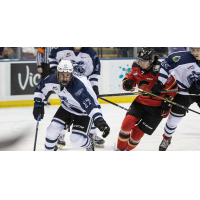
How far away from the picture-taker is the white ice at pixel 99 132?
328 cm

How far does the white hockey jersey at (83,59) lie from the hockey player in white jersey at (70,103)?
0.58 m

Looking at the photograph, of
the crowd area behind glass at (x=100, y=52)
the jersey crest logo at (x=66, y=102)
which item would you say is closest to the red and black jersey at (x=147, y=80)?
the jersey crest logo at (x=66, y=102)

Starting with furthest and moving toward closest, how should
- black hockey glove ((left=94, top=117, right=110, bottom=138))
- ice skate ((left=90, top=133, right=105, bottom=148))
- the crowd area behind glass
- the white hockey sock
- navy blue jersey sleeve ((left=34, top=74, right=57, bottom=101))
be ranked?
the crowd area behind glass → ice skate ((left=90, top=133, right=105, bottom=148)) → the white hockey sock → navy blue jersey sleeve ((left=34, top=74, right=57, bottom=101)) → black hockey glove ((left=94, top=117, right=110, bottom=138))

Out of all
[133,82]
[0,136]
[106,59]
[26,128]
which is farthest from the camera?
[106,59]

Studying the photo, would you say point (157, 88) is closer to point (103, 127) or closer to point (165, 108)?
point (165, 108)

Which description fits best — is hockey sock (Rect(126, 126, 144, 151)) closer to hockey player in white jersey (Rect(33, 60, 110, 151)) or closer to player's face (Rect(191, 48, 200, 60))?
hockey player in white jersey (Rect(33, 60, 110, 151))

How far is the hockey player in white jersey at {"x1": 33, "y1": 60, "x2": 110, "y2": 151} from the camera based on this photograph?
8.25ft

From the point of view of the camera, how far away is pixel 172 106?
3070 millimetres

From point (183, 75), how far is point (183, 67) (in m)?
0.10

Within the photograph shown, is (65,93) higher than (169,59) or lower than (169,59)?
lower

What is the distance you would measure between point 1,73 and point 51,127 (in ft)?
10.1

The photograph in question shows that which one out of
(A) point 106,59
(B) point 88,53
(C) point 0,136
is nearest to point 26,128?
(C) point 0,136

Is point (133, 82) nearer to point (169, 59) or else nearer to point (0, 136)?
point (169, 59)

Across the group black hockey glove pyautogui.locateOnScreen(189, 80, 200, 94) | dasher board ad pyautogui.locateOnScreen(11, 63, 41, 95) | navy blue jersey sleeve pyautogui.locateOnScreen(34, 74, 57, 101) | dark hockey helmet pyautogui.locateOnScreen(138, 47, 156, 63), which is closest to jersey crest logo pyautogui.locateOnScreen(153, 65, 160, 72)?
dark hockey helmet pyautogui.locateOnScreen(138, 47, 156, 63)
